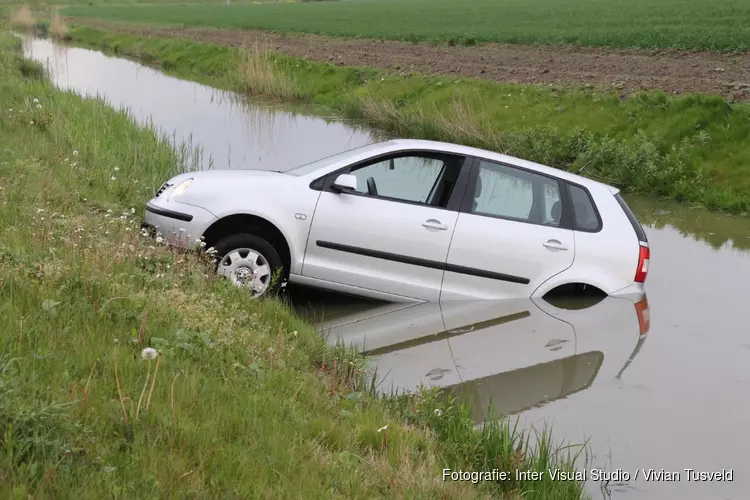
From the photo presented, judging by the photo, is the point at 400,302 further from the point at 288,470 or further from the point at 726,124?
the point at 726,124

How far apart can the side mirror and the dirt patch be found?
1182 centimetres

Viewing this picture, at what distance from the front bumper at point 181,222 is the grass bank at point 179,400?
0.97 ft

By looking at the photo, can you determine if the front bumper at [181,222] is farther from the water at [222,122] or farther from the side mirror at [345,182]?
the water at [222,122]

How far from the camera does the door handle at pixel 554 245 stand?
787 cm

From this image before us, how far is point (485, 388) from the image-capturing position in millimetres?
6324

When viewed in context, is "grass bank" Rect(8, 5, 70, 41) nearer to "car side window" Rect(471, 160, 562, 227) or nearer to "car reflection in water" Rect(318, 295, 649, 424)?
"car side window" Rect(471, 160, 562, 227)

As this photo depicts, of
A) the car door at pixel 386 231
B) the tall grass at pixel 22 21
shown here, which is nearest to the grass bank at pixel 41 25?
the tall grass at pixel 22 21

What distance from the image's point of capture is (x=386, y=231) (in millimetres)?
7547

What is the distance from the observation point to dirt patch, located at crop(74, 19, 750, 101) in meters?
19.3

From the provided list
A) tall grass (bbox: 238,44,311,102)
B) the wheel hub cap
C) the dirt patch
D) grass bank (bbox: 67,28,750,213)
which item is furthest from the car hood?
tall grass (bbox: 238,44,311,102)

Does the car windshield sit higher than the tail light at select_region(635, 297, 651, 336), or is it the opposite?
the car windshield

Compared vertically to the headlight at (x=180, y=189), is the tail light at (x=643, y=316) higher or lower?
lower

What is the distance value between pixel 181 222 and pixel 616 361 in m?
3.88

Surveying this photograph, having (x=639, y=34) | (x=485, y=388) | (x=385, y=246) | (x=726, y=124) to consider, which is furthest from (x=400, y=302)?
(x=639, y=34)
